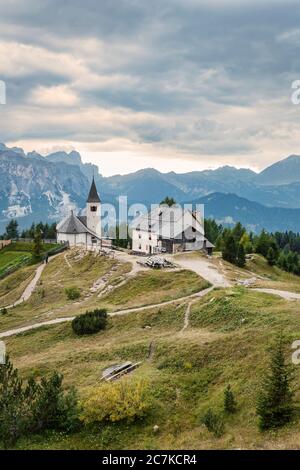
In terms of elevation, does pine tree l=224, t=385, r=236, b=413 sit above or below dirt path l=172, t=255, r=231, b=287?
below

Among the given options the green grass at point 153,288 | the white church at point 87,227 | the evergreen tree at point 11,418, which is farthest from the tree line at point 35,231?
the evergreen tree at point 11,418

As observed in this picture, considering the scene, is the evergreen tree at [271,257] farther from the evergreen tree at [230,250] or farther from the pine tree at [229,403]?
the pine tree at [229,403]

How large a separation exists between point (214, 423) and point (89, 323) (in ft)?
89.0

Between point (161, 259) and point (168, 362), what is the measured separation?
40552 mm

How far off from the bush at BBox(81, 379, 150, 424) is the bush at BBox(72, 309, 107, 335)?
21.5 meters

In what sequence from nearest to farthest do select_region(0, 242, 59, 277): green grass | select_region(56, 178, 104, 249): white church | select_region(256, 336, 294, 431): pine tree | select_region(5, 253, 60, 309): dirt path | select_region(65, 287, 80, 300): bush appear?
select_region(256, 336, 294, 431): pine tree < select_region(65, 287, 80, 300): bush < select_region(5, 253, 60, 309): dirt path < select_region(0, 242, 59, 277): green grass < select_region(56, 178, 104, 249): white church

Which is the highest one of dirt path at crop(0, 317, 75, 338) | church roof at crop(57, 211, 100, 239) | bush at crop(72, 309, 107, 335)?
church roof at crop(57, 211, 100, 239)

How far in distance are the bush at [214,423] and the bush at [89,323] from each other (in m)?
25.2

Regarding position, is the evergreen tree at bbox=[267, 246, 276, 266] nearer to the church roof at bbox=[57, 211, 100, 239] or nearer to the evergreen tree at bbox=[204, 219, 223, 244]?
the evergreen tree at bbox=[204, 219, 223, 244]

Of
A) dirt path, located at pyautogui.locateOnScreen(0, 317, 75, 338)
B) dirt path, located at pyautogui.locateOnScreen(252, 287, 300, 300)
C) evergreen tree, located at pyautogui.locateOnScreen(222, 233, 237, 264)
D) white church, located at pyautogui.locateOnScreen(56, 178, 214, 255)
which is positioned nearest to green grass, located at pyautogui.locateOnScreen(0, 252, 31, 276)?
white church, located at pyautogui.locateOnScreen(56, 178, 214, 255)

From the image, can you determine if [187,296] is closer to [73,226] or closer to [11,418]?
[11,418]

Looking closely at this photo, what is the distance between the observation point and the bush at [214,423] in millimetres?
27823

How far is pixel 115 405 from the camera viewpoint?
30594mm

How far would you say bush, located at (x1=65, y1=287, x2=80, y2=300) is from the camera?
6994cm
